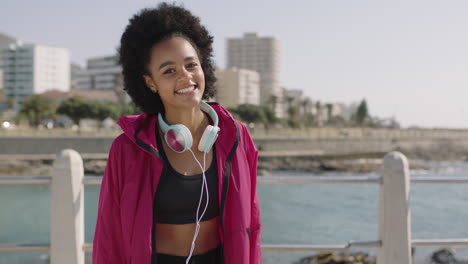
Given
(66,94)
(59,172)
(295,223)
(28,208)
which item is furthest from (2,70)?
(59,172)

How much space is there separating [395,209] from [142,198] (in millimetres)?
1642

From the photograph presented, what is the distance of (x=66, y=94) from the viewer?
271 ft

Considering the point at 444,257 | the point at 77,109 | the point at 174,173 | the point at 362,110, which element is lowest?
the point at 444,257

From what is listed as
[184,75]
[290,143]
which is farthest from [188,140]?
[290,143]

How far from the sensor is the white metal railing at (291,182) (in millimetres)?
2436

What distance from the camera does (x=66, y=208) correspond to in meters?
2.44

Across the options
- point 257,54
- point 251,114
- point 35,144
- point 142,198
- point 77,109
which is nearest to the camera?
point 142,198

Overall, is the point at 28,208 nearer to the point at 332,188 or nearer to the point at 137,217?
the point at 332,188

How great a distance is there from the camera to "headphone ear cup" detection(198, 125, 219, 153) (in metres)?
1.65

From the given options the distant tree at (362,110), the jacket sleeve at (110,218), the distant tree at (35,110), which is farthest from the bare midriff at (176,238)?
the distant tree at (362,110)

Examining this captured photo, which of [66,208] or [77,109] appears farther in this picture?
[77,109]

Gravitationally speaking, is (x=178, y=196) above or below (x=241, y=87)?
below

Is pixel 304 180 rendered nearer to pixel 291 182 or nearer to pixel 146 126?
pixel 291 182

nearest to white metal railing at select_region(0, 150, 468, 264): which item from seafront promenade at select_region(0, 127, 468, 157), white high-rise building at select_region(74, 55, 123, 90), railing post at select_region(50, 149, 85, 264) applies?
railing post at select_region(50, 149, 85, 264)
